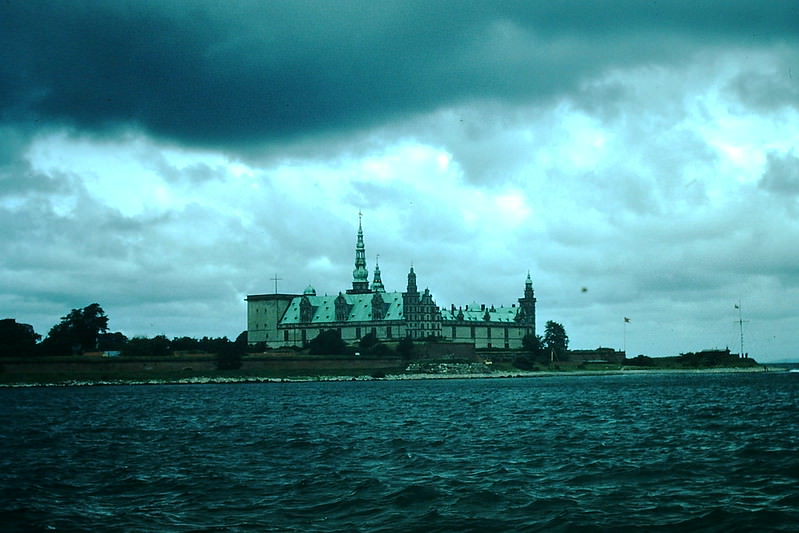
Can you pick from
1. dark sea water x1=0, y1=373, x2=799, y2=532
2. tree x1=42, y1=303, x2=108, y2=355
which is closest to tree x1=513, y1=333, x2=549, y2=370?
tree x1=42, y1=303, x2=108, y2=355

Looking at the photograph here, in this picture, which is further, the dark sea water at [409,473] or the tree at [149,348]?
the tree at [149,348]

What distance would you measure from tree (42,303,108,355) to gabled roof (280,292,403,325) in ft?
186

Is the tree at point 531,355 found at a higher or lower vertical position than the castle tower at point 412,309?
lower

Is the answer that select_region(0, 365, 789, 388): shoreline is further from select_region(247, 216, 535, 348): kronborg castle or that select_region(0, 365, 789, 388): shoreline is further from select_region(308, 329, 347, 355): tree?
select_region(247, 216, 535, 348): kronborg castle

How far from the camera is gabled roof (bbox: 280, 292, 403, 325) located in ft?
619

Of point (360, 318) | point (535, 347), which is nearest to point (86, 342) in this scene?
point (360, 318)

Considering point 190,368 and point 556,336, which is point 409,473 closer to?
point 190,368

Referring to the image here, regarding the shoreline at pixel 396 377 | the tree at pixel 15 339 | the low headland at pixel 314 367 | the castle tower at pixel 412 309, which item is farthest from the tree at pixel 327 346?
the tree at pixel 15 339

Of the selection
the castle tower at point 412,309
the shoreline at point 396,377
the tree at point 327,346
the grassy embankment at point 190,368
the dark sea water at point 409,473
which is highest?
the castle tower at point 412,309

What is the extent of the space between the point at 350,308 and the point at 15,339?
269ft

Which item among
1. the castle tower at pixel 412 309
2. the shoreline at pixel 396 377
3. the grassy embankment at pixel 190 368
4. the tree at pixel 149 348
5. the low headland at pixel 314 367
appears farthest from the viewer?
the castle tower at pixel 412 309

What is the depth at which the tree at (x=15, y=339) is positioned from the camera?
383 feet

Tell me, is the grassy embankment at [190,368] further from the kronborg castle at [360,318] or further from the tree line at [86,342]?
the kronborg castle at [360,318]

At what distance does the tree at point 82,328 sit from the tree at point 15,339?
6147 mm
